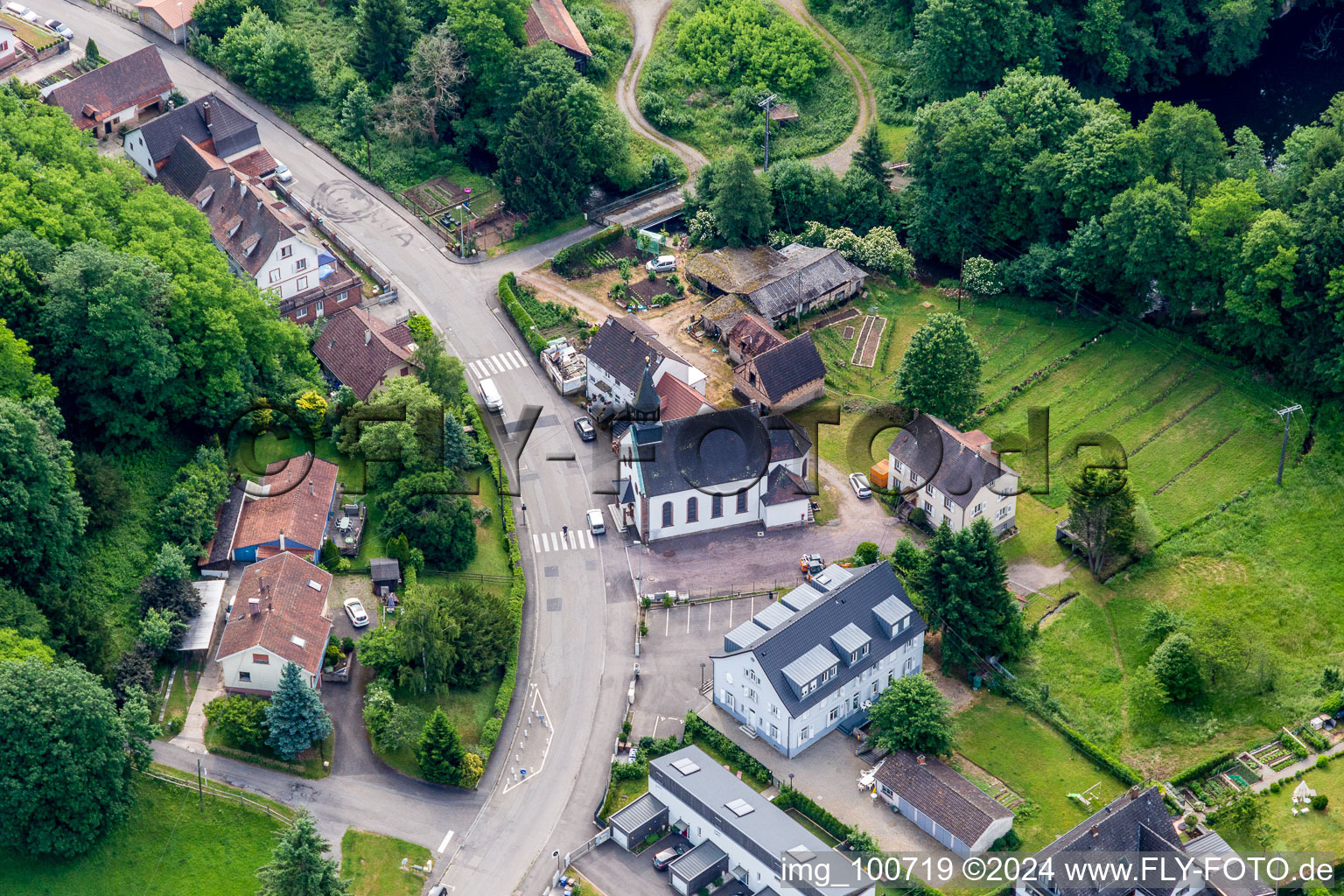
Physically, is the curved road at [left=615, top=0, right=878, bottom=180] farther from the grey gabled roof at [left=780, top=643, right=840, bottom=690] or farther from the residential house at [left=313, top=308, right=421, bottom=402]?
the grey gabled roof at [left=780, top=643, right=840, bottom=690]

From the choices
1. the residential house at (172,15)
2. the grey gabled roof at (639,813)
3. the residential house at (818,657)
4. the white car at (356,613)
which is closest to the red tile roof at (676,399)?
the residential house at (818,657)

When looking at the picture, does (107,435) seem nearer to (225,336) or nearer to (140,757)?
(225,336)

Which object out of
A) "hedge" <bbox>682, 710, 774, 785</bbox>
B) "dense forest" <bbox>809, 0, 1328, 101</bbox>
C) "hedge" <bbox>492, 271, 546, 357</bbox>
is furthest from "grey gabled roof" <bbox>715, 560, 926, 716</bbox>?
"dense forest" <bbox>809, 0, 1328, 101</bbox>

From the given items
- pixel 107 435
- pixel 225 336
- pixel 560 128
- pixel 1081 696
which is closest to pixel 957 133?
pixel 560 128

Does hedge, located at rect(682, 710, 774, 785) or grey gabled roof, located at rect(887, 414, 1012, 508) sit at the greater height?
grey gabled roof, located at rect(887, 414, 1012, 508)

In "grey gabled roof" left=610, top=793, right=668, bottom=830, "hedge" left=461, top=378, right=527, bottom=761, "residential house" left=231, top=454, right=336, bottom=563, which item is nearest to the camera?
"grey gabled roof" left=610, top=793, right=668, bottom=830
